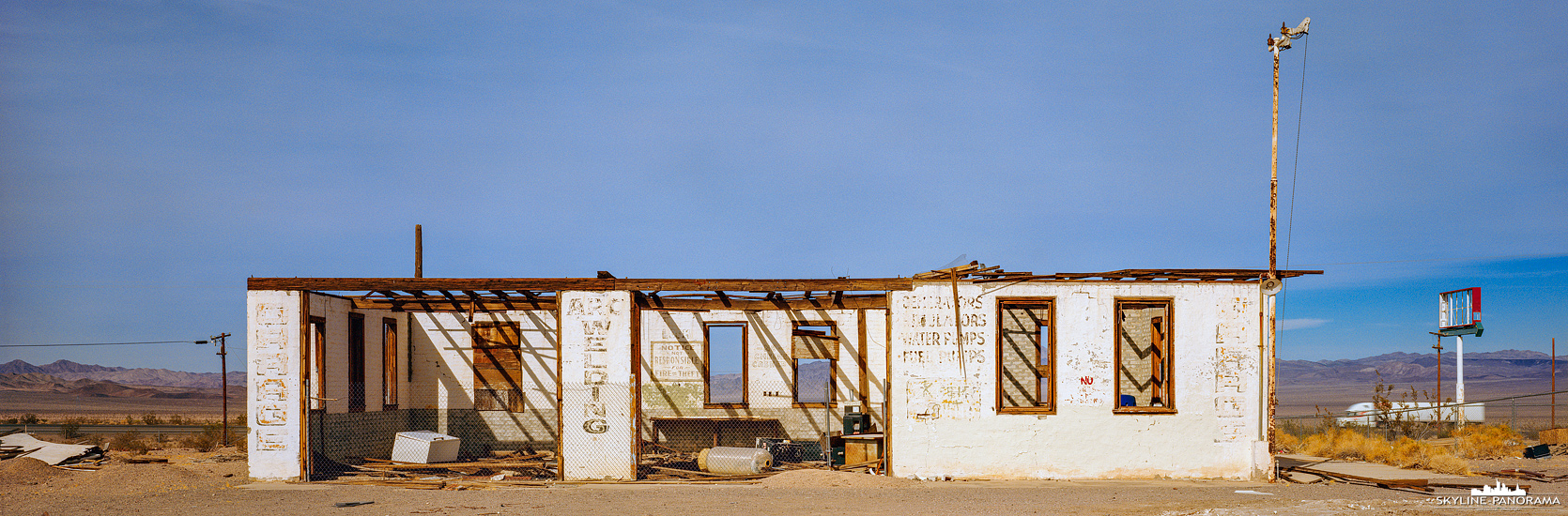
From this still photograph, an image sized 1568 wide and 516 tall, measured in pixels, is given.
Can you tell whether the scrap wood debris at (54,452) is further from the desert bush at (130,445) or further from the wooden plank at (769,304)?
the wooden plank at (769,304)

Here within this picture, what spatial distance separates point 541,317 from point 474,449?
324 centimetres

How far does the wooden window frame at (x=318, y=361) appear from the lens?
16.9 metres

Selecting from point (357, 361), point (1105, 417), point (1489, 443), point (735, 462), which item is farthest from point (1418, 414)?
point (357, 361)

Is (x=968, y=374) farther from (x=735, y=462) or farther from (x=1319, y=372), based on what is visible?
(x=1319, y=372)

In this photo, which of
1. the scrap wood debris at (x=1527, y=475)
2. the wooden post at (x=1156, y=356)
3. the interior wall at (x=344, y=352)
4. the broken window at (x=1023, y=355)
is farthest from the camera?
the broken window at (x=1023, y=355)

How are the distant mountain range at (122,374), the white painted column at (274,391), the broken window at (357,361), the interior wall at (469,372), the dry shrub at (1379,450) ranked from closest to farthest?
the white painted column at (274,391) < the dry shrub at (1379,450) < the broken window at (357,361) < the interior wall at (469,372) < the distant mountain range at (122,374)

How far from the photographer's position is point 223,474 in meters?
16.6

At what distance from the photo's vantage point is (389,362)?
2094 centimetres

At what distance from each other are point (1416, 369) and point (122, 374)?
180678mm

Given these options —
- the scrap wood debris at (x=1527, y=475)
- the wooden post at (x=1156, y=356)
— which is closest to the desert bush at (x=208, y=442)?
the wooden post at (x=1156, y=356)

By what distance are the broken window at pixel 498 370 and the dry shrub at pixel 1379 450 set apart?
57.8 ft

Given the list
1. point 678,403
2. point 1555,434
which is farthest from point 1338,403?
point 678,403

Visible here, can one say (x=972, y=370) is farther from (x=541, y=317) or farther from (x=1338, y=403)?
(x=1338, y=403)

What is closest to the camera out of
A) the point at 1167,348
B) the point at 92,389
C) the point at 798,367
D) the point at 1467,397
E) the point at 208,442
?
the point at 1167,348
